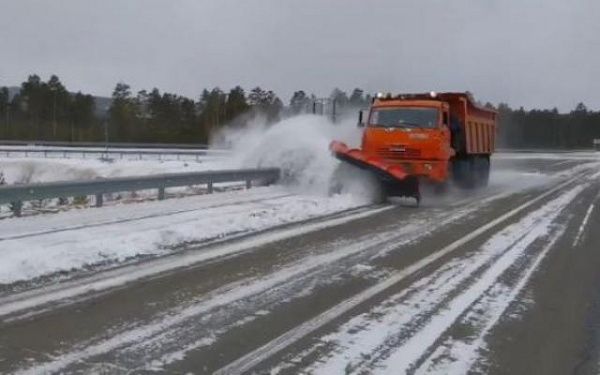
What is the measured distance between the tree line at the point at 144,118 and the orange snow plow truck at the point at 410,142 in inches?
2412

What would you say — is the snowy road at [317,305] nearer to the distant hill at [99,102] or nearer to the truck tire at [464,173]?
the truck tire at [464,173]

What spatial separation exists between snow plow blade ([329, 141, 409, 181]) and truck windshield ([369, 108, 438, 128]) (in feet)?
4.76

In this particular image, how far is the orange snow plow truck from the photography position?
17.5 metres

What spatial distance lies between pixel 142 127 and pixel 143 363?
93.0m

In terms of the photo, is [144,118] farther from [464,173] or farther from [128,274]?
[128,274]

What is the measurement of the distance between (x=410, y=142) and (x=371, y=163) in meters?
1.75

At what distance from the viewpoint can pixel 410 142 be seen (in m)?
18.7

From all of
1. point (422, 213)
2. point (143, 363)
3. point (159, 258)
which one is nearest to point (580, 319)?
point (143, 363)

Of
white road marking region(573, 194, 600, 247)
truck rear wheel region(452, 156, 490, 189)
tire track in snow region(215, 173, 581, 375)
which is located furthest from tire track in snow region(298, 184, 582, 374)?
truck rear wheel region(452, 156, 490, 189)

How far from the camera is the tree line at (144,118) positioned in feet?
297

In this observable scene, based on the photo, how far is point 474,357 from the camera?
5305mm

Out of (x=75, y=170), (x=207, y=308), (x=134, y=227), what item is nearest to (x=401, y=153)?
(x=134, y=227)

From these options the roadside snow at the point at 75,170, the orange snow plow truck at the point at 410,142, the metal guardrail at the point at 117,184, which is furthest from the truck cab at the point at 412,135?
the roadside snow at the point at 75,170

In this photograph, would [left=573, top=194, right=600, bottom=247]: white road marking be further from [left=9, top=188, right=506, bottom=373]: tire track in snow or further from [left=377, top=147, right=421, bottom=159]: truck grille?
[left=377, top=147, right=421, bottom=159]: truck grille
